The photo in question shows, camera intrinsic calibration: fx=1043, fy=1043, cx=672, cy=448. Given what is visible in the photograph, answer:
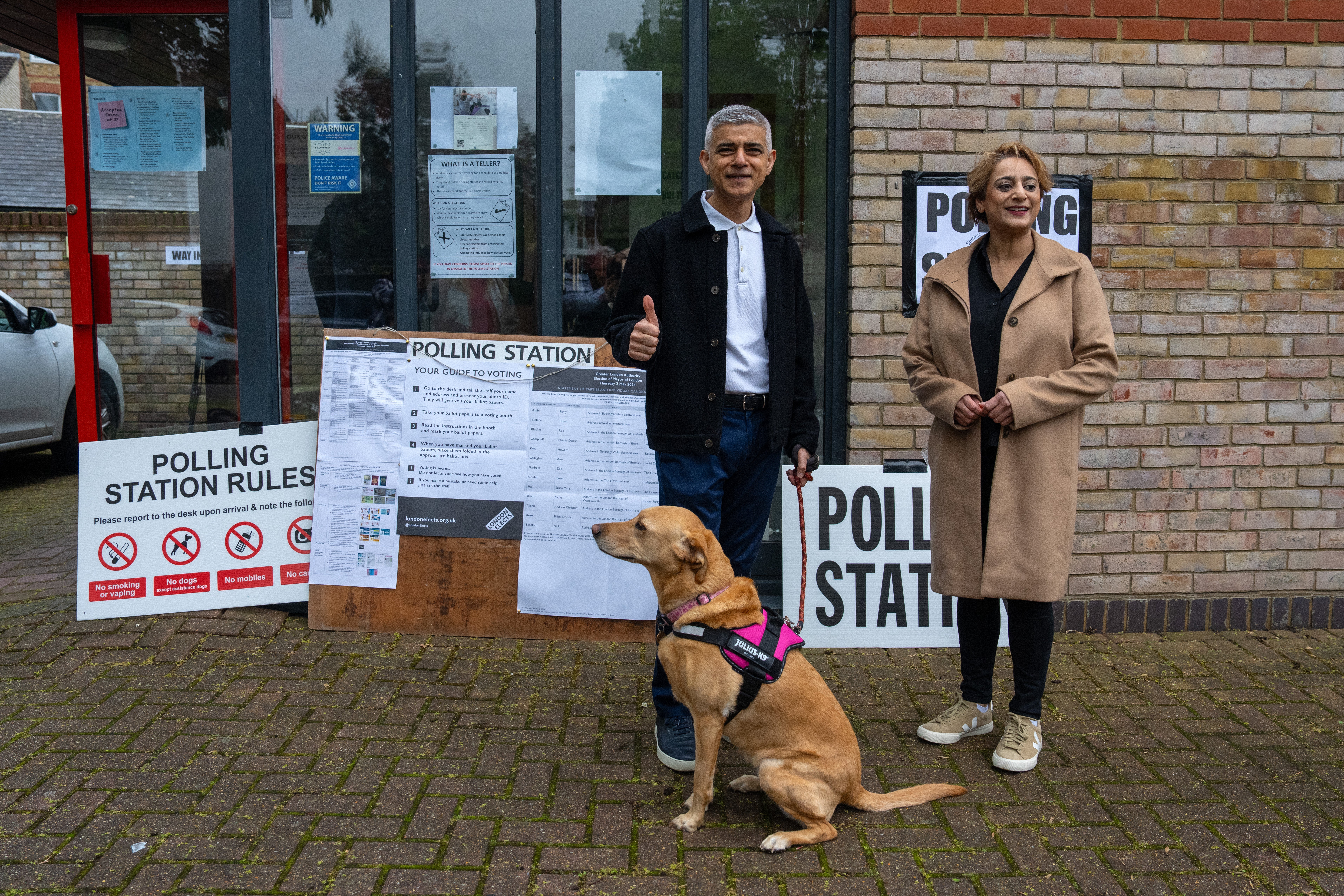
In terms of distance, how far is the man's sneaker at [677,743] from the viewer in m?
3.54

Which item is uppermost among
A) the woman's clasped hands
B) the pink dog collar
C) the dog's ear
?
the woman's clasped hands

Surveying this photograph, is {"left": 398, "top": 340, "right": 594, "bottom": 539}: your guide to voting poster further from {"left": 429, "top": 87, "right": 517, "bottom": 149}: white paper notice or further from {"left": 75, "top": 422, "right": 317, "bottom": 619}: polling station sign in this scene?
{"left": 429, "top": 87, "right": 517, "bottom": 149}: white paper notice

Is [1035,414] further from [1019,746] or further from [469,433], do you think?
[469,433]

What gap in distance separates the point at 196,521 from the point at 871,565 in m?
3.20

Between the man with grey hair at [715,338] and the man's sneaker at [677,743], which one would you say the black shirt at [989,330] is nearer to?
the man with grey hair at [715,338]

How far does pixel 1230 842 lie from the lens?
3.09 meters

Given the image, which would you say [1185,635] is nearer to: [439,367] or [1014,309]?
[1014,309]

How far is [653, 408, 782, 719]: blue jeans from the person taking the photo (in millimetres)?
3525

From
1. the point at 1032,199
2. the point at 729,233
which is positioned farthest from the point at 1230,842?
the point at 729,233

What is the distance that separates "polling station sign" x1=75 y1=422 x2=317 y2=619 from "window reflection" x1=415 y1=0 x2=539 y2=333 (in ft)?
3.20

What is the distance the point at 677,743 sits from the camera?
356 cm

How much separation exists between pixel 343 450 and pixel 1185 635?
163 inches

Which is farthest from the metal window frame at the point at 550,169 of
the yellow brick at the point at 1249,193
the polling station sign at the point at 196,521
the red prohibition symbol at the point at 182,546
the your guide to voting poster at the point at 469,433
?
the yellow brick at the point at 1249,193

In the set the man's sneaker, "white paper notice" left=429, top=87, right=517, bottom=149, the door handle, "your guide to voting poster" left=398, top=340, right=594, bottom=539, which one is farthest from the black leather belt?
the door handle
